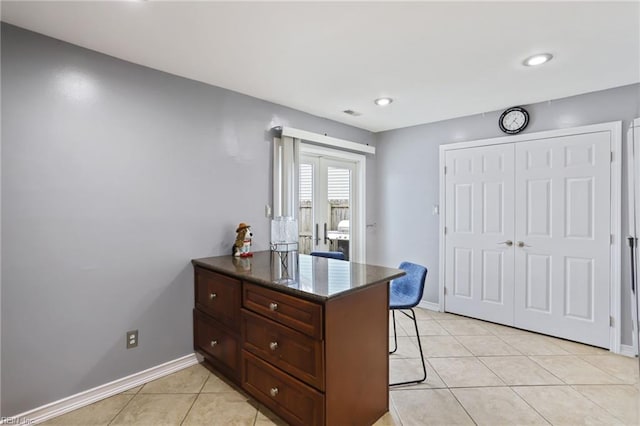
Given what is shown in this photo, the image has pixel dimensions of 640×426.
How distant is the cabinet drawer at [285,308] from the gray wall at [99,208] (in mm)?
929

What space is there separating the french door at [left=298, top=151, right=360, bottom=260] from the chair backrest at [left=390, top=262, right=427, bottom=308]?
1.48m

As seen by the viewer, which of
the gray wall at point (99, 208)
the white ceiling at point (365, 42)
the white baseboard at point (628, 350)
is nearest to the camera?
the white ceiling at point (365, 42)

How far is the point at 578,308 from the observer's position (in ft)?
10.2

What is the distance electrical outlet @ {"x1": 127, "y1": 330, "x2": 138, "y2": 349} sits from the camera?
2367 millimetres

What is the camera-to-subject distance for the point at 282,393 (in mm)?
1855

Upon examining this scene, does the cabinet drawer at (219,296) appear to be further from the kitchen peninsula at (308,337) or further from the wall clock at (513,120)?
the wall clock at (513,120)

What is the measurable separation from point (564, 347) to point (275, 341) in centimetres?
287

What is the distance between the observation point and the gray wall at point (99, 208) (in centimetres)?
194

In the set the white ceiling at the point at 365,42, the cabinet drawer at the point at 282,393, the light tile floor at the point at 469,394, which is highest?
the white ceiling at the point at 365,42

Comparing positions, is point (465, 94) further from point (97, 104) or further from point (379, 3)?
point (97, 104)

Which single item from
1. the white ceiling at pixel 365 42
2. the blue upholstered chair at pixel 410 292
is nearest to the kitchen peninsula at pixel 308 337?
the blue upholstered chair at pixel 410 292

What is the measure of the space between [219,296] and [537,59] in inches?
115

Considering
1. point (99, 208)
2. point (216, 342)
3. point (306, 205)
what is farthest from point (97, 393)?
point (306, 205)

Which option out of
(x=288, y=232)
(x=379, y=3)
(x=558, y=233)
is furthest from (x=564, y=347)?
(x=379, y=3)
